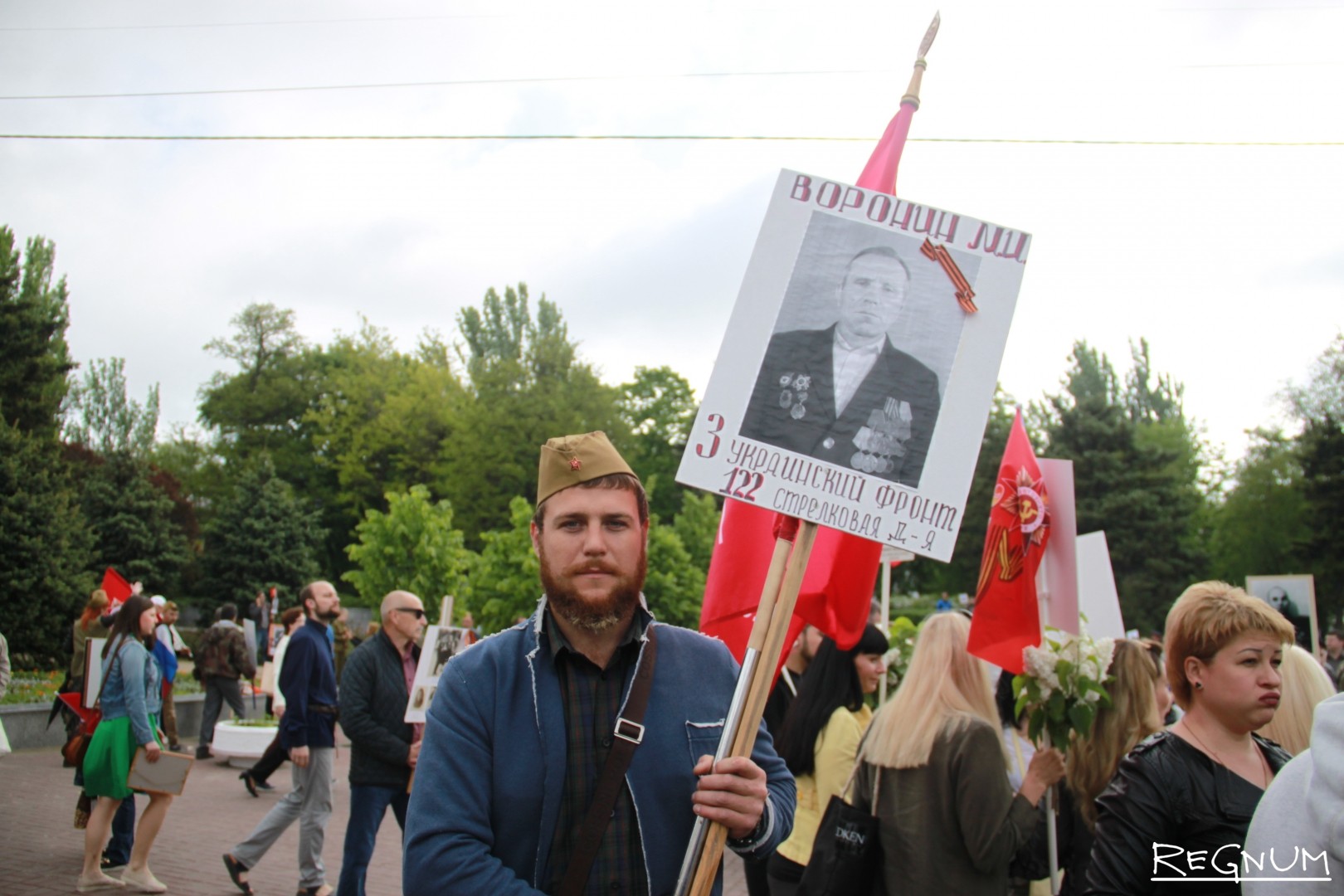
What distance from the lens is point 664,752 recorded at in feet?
7.94

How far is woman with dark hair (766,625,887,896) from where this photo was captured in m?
5.06

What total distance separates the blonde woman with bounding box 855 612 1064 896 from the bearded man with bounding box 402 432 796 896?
1.60 meters

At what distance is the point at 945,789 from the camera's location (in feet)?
13.2

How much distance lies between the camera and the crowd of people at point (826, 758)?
228cm

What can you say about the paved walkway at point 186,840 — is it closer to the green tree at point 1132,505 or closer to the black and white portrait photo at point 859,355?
the black and white portrait photo at point 859,355

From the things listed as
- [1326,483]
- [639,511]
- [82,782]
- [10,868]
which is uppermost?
[1326,483]

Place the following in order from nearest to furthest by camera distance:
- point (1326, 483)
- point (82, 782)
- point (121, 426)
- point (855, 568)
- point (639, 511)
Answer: point (639, 511), point (855, 568), point (82, 782), point (1326, 483), point (121, 426)

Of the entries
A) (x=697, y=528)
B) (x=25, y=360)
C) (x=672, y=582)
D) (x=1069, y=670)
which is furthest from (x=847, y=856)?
(x=697, y=528)

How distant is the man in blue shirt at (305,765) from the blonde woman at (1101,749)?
4899 millimetres

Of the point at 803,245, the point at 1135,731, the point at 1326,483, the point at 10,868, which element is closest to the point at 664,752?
the point at 803,245

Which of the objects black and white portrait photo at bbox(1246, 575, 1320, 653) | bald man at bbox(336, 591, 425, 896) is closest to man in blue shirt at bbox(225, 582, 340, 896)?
bald man at bbox(336, 591, 425, 896)

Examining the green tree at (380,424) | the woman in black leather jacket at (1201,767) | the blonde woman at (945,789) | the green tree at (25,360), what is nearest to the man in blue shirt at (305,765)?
the blonde woman at (945,789)

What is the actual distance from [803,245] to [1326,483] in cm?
3820

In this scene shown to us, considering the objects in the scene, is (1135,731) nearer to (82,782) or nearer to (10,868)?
(82,782)
